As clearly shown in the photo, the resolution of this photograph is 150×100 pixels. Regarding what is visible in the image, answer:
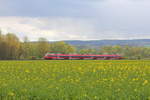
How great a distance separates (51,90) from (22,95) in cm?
117

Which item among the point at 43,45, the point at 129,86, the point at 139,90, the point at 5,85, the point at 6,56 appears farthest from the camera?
the point at 43,45

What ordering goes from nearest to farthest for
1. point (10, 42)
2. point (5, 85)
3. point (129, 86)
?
point (129, 86) < point (5, 85) < point (10, 42)

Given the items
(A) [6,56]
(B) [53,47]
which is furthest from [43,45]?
(A) [6,56]

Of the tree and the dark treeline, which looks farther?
the tree

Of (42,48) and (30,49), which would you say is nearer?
(42,48)

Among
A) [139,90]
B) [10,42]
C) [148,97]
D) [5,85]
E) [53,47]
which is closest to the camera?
[148,97]

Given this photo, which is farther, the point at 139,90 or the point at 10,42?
the point at 10,42

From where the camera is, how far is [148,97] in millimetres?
11047

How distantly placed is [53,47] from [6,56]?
42341 millimetres

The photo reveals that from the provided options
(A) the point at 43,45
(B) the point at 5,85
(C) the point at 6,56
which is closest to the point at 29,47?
(A) the point at 43,45

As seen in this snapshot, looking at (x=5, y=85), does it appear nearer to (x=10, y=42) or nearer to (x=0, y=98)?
(x=0, y=98)

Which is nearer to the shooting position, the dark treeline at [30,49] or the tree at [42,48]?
the dark treeline at [30,49]

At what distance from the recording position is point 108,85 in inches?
538

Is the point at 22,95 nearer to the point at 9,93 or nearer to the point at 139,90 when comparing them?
the point at 9,93
